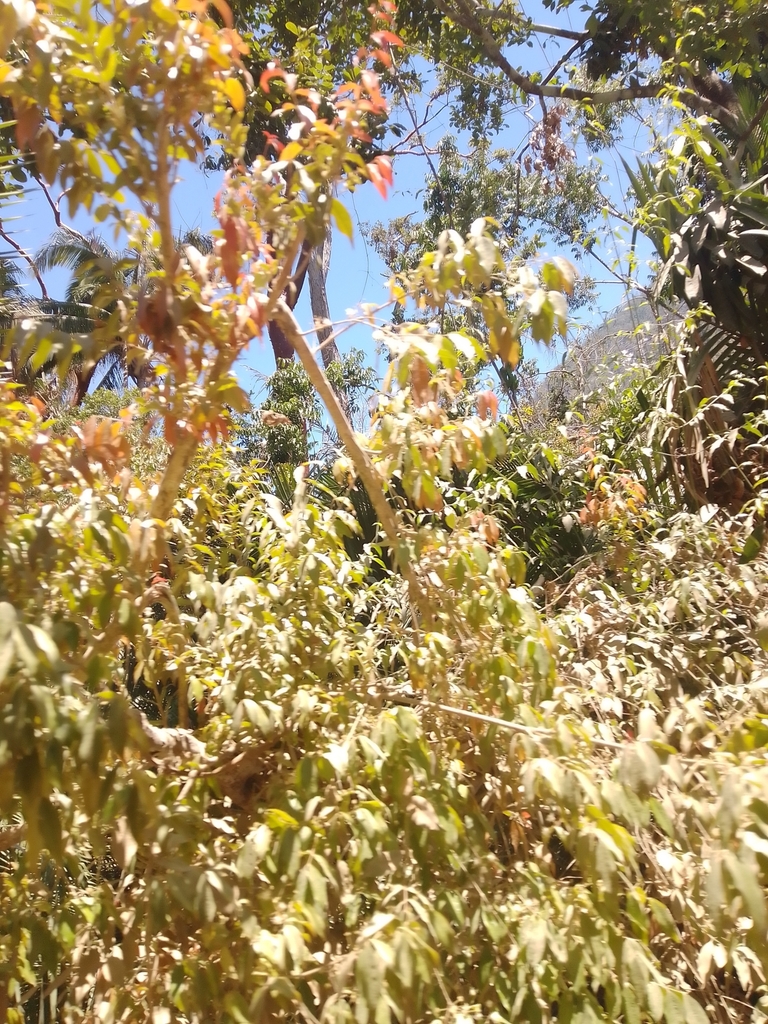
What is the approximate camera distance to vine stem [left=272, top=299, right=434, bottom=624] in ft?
4.70

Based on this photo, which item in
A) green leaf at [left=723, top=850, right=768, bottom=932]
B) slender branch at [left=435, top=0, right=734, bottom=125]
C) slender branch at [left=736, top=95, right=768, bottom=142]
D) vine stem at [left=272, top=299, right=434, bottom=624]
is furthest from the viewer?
slender branch at [left=435, top=0, right=734, bottom=125]

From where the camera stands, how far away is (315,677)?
5.17ft

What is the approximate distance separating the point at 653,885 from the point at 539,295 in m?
1.24

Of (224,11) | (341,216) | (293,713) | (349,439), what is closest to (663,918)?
(293,713)

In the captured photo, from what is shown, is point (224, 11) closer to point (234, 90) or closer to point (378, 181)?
point (234, 90)

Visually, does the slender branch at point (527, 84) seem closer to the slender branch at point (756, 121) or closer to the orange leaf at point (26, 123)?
the slender branch at point (756, 121)

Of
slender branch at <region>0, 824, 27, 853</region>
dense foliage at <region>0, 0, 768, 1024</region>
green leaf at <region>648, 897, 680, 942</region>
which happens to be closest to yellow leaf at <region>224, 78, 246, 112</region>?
dense foliage at <region>0, 0, 768, 1024</region>

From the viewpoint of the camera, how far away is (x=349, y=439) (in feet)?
4.76

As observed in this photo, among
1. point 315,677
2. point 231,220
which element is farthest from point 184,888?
point 231,220

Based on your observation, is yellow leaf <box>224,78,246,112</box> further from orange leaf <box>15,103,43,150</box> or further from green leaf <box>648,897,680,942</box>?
green leaf <box>648,897,680,942</box>

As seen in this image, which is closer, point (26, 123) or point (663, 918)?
point (26, 123)

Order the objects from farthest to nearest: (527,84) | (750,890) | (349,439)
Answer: (527,84)
(349,439)
(750,890)

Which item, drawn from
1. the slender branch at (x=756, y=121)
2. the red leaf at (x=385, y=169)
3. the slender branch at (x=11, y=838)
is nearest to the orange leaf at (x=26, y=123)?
the red leaf at (x=385, y=169)

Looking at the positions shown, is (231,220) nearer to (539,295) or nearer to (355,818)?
(539,295)
